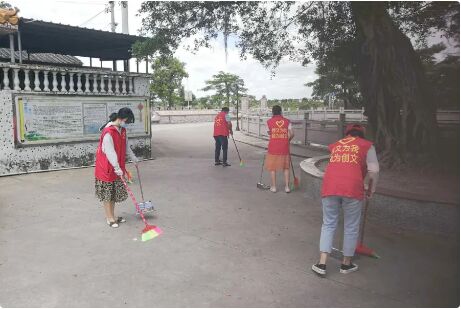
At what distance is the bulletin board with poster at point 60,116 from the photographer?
890cm

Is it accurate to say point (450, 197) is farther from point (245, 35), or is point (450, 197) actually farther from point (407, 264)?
point (245, 35)

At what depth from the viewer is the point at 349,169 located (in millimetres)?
3773

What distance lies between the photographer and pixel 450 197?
5.07 metres

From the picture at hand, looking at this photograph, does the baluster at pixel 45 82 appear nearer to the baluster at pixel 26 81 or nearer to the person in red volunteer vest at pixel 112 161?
the baluster at pixel 26 81

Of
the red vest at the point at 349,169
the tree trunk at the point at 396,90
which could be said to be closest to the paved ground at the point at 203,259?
the red vest at the point at 349,169

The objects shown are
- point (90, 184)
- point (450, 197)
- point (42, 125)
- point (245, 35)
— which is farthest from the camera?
point (245, 35)

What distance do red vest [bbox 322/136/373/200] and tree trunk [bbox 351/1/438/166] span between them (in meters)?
3.86

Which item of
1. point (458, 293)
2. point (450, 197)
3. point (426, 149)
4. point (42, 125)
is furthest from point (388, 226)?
point (42, 125)

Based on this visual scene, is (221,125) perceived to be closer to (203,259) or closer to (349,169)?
(203,259)

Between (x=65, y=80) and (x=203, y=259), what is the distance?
23.8ft

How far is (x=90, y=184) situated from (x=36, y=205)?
5.71 ft

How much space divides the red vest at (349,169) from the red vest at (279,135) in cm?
330

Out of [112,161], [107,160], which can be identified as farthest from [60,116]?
[112,161]

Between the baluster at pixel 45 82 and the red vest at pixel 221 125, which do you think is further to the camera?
the red vest at pixel 221 125
